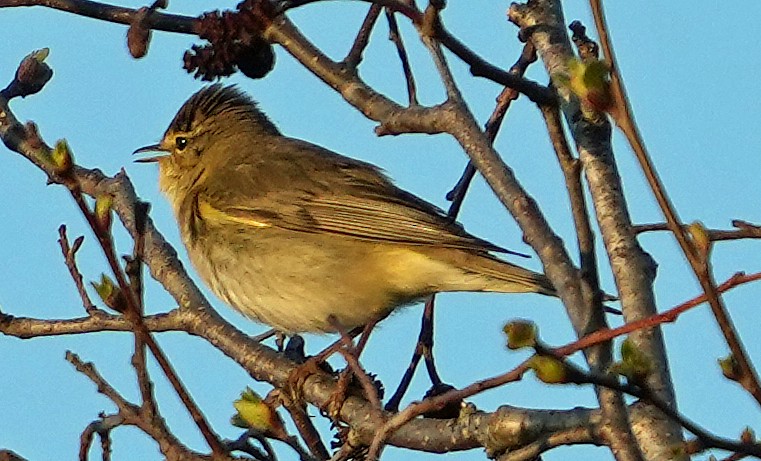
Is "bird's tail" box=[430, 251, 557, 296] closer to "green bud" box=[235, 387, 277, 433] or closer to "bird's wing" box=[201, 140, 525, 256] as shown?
"bird's wing" box=[201, 140, 525, 256]

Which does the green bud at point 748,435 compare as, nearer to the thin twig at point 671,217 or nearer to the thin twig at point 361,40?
the thin twig at point 671,217

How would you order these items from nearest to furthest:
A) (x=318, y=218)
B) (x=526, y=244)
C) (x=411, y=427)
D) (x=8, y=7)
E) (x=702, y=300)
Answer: (x=702, y=300) → (x=526, y=244) → (x=411, y=427) → (x=8, y=7) → (x=318, y=218)

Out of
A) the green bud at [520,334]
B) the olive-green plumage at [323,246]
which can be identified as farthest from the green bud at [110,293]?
the olive-green plumage at [323,246]

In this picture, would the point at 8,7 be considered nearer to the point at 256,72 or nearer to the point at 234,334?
the point at 256,72

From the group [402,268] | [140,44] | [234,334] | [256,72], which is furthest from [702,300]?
[402,268]

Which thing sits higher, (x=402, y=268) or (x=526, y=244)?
(x=402, y=268)

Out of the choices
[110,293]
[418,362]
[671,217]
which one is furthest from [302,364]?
[671,217]

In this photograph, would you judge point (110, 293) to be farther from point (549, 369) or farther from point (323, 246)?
point (323, 246)
